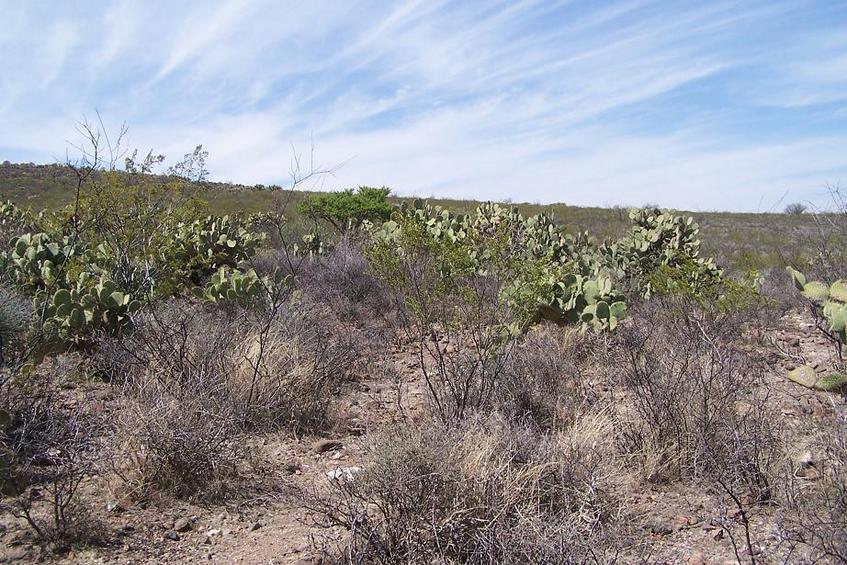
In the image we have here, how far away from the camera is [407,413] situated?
244 inches

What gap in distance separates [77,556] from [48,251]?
7.49 metres

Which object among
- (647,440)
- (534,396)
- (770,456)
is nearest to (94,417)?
(534,396)

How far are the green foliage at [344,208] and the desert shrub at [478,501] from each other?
15.5m

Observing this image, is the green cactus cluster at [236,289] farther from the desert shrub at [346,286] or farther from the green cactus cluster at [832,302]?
the green cactus cluster at [832,302]

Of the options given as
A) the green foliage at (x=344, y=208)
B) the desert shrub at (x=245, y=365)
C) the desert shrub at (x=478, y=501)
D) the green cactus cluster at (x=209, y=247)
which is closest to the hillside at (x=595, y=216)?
the green foliage at (x=344, y=208)

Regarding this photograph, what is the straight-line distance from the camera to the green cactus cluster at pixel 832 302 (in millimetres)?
5320

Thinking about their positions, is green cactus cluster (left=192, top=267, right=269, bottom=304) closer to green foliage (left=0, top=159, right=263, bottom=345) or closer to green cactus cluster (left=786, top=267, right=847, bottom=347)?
green foliage (left=0, top=159, right=263, bottom=345)

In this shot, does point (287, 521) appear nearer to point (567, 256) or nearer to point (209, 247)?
point (209, 247)

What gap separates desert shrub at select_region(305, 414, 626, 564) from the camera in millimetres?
3355

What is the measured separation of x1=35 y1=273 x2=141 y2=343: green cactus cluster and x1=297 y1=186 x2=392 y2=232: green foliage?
12113 mm

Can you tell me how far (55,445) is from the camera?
4.61m

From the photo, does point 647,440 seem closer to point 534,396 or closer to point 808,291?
point 534,396

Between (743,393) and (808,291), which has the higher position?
(808,291)

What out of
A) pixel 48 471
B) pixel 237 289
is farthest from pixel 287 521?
pixel 237 289
